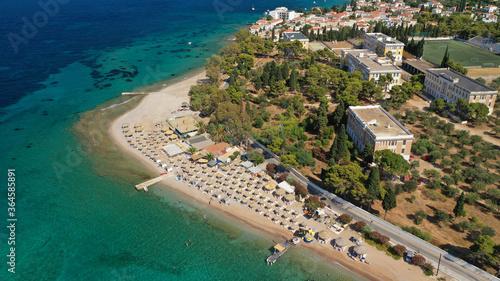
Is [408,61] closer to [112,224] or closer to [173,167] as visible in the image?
[173,167]

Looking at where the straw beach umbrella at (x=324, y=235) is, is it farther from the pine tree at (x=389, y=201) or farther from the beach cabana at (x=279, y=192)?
the beach cabana at (x=279, y=192)

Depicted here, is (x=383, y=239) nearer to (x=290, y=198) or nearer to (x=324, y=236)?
(x=324, y=236)

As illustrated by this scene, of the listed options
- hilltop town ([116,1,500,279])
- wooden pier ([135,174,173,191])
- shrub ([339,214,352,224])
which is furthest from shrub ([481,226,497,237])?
wooden pier ([135,174,173,191])

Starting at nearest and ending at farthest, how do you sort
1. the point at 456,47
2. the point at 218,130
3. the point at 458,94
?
the point at 218,130 < the point at 458,94 < the point at 456,47

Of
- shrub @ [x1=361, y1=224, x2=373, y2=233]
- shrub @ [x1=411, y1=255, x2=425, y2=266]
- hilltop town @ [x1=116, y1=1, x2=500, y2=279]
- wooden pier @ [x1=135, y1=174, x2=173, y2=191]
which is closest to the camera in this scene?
shrub @ [x1=411, y1=255, x2=425, y2=266]

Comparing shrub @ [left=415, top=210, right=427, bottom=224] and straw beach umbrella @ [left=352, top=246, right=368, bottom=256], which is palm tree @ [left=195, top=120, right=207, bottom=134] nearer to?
straw beach umbrella @ [left=352, top=246, right=368, bottom=256]

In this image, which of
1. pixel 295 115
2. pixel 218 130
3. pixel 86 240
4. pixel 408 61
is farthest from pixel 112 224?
pixel 408 61
